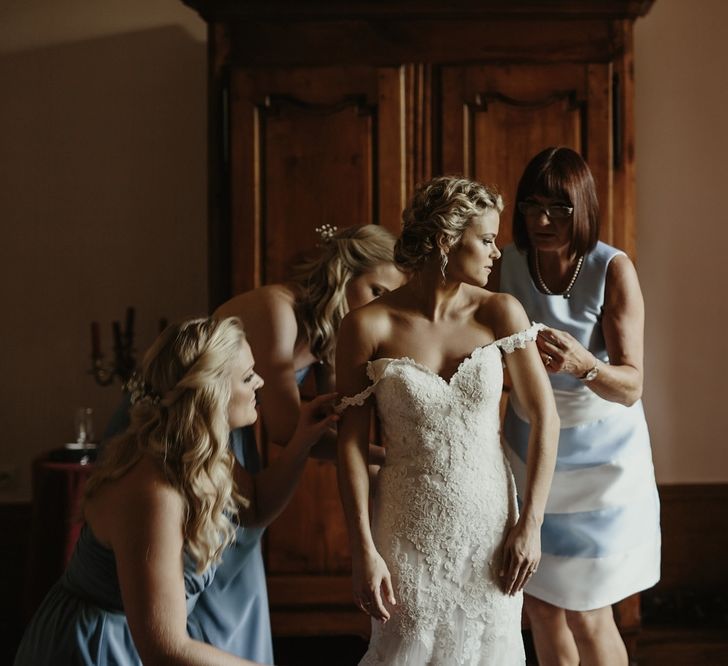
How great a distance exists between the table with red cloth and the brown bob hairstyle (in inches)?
73.5

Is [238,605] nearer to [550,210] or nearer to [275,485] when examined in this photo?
[275,485]

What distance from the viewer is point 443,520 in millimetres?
1794

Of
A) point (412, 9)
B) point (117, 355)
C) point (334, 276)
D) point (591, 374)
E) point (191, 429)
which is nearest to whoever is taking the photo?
point (191, 429)

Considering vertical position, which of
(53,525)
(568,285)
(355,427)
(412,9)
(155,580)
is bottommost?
(53,525)

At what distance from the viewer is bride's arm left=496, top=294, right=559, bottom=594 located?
1.81 meters

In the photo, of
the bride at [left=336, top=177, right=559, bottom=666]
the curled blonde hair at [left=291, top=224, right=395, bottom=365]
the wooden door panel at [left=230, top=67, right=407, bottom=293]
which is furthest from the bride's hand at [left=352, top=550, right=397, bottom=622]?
the wooden door panel at [left=230, top=67, right=407, bottom=293]

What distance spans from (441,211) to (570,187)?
18.2 inches

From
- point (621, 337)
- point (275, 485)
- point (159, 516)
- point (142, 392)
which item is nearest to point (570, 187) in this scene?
point (621, 337)

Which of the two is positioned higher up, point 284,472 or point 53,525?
point 284,472

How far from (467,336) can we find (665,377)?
7.28 ft

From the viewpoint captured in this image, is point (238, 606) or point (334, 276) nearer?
point (238, 606)

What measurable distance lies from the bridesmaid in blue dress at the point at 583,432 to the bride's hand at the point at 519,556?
1.29 ft

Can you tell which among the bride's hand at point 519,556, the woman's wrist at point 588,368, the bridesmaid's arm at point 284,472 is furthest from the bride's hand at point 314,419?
the woman's wrist at point 588,368

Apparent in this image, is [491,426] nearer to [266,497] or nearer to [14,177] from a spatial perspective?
[266,497]
